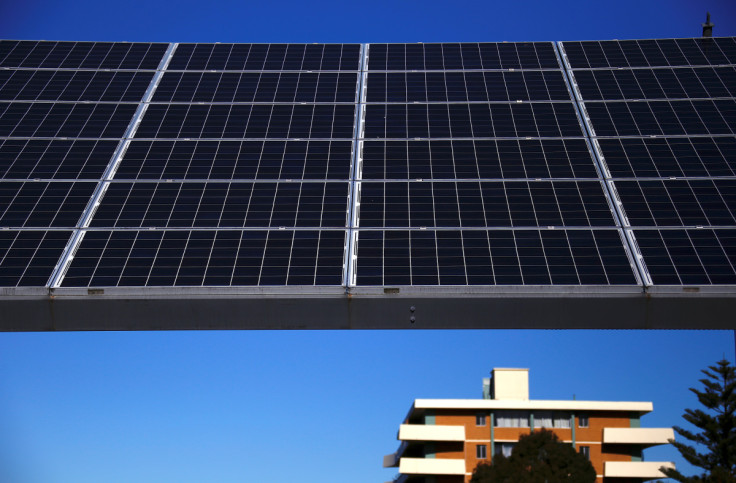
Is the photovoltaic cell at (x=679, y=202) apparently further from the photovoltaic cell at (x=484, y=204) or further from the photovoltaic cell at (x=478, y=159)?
the photovoltaic cell at (x=478, y=159)

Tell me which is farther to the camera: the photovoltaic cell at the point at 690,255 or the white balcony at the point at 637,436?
the white balcony at the point at 637,436

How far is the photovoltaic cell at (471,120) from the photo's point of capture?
2342 centimetres

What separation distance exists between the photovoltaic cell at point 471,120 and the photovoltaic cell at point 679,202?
314 centimetres

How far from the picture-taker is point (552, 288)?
17.1 metres

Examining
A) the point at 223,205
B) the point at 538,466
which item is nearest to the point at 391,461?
the point at 538,466

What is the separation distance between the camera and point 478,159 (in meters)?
22.2

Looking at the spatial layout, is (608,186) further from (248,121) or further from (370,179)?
(248,121)

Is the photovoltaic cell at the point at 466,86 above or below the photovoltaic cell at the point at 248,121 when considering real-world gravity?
above

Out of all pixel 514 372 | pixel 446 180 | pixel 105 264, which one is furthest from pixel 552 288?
pixel 514 372

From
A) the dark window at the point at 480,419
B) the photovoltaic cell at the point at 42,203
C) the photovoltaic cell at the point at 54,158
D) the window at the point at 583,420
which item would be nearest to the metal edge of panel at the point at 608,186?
the photovoltaic cell at the point at 42,203

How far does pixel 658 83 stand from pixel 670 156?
189 inches

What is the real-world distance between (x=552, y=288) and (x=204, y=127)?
11.1 meters

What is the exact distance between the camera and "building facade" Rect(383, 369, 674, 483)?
2672 inches

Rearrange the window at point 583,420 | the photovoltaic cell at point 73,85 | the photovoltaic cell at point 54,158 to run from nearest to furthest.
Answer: the photovoltaic cell at point 54,158
the photovoltaic cell at point 73,85
the window at point 583,420
